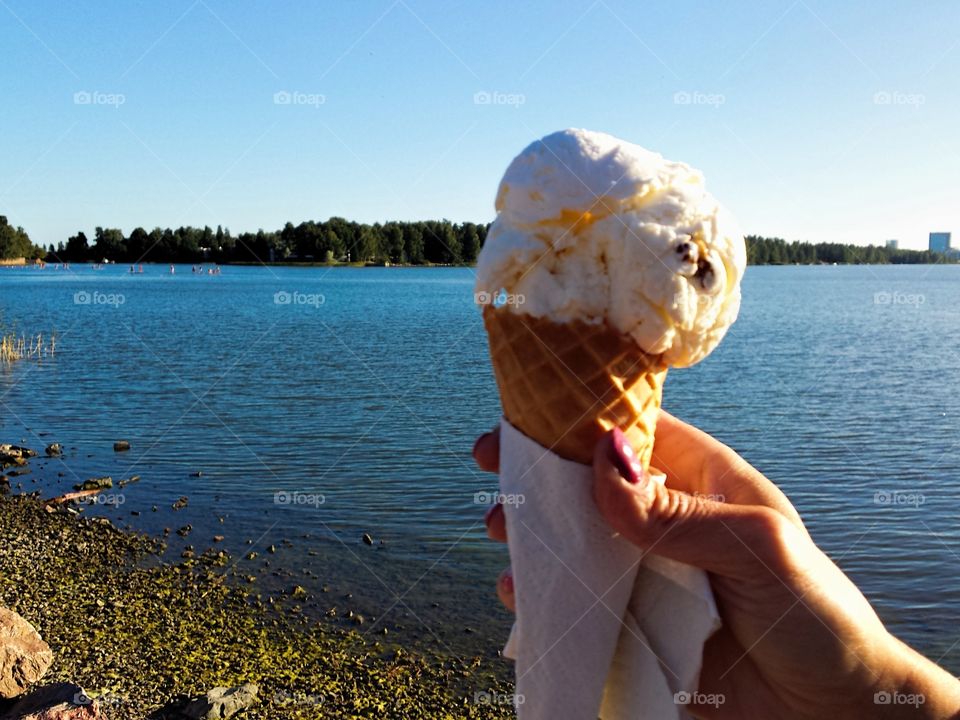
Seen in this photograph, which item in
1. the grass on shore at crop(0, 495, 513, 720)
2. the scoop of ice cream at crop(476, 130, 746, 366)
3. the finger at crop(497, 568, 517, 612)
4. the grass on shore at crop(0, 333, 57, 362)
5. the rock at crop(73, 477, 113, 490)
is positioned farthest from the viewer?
the grass on shore at crop(0, 333, 57, 362)

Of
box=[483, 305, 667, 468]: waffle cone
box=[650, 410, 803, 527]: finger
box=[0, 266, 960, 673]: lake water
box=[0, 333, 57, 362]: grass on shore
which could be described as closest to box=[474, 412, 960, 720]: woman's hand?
box=[483, 305, 667, 468]: waffle cone

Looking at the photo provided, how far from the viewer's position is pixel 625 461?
2604 millimetres

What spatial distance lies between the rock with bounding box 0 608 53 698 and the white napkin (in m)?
6.87

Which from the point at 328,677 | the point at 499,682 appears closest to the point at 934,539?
the point at 499,682

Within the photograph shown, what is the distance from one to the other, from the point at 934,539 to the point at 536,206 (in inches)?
579

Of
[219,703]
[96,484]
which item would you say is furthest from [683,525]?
[96,484]

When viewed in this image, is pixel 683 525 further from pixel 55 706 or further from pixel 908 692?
pixel 55 706

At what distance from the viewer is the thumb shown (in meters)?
2.58

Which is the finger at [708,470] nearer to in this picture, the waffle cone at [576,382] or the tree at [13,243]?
the waffle cone at [576,382]

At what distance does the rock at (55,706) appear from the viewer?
6.38 meters

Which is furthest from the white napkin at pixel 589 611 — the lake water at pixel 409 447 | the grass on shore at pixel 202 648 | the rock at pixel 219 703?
the lake water at pixel 409 447

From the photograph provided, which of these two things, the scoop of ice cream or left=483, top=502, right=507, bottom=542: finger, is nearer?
the scoop of ice cream

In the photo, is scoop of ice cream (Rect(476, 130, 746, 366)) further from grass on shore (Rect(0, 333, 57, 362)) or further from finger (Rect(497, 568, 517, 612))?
grass on shore (Rect(0, 333, 57, 362))

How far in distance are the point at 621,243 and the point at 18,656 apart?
7.90 m
